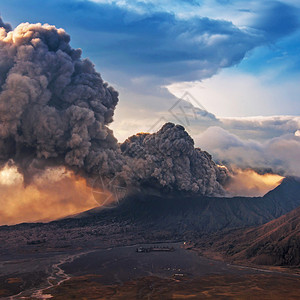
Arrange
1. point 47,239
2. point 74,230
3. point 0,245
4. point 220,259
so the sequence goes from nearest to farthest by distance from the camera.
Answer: point 220,259 < point 0,245 < point 47,239 < point 74,230

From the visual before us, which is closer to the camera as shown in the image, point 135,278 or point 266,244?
point 135,278

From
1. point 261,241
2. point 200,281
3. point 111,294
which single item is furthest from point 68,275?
point 261,241

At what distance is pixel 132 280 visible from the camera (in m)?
109

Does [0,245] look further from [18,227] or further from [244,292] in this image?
[244,292]

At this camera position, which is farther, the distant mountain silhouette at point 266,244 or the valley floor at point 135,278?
the distant mountain silhouette at point 266,244

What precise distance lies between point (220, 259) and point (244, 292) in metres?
56.8

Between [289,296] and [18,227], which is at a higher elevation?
[18,227]

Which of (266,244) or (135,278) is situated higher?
(135,278)

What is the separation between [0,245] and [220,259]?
300 ft

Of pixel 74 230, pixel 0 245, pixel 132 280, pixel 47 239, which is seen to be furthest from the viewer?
pixel 74 230

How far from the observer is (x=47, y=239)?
17662cm

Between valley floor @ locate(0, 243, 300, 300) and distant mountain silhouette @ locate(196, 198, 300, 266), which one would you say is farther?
distant mountain silhouette @ locate(196, 198, 300, 266)

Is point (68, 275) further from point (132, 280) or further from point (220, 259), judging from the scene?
point (220, 259)

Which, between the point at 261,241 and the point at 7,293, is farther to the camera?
the point at 261,241
